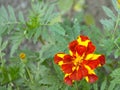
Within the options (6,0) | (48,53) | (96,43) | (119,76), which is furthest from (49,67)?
(6,0)

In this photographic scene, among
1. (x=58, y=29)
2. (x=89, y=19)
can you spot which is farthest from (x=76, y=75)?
(x=89, y=19)

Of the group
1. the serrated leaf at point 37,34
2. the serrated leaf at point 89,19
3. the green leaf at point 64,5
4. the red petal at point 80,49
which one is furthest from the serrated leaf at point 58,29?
the serrated leaf at point 89,19

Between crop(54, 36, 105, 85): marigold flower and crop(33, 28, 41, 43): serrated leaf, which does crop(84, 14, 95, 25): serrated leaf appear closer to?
crop(33, 28, 41, 43): serrated leaf

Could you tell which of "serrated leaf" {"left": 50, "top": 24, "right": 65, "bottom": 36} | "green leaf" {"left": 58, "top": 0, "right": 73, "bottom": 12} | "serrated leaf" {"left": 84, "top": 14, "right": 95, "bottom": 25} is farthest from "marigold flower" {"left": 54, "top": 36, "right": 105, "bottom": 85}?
"serrated leaf" {"left": 84, "top": 14, "right": 95, "bottom": 25}

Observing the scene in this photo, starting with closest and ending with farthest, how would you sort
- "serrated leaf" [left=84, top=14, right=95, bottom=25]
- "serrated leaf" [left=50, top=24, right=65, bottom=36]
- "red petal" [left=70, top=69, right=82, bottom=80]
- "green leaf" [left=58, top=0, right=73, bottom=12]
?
1. "red petal" [left=70, top=69, right=82, bottom=80]
2. "serrated leaf" [left=50, top=24, right=65, bottom=36]
3. "green leaf" [left=58, top=0, right=73, bottom=12]
4. "serrated leaf" [left=84, top=14, right=95, bottom=25]

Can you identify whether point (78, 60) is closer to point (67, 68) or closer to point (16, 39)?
point (67, 68)

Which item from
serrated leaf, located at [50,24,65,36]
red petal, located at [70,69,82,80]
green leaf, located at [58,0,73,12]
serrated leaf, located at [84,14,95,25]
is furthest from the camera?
serrated leaf, located at [84,14,95,25]

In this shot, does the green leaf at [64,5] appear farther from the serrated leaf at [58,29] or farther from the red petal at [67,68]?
the red petal at [67,68]

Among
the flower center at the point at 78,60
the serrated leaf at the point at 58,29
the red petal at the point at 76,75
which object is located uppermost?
the serrated leaf at the point at 58,29
